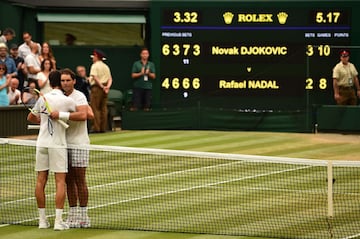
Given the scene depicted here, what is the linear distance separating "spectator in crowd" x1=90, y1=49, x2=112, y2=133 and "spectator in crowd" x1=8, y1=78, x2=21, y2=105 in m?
1.61

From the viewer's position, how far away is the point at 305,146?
2170 centimetres

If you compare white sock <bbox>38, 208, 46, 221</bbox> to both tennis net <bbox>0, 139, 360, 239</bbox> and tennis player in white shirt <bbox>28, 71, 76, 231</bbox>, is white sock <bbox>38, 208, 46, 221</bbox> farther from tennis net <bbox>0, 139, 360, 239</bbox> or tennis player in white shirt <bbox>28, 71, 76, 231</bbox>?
tennis net <bbox>0, 139, 360, 239</bbox>

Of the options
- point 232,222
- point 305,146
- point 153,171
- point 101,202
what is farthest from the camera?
point 305,146

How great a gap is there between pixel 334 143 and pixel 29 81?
6846 millimetres

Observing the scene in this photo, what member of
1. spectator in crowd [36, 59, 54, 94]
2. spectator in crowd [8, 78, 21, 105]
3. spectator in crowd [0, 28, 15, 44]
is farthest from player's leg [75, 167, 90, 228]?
spectator in crowd [0, 28, 15, 44]

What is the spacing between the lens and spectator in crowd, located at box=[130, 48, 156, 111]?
2520 centimetres

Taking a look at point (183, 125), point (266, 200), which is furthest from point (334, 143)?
point (266, 200)

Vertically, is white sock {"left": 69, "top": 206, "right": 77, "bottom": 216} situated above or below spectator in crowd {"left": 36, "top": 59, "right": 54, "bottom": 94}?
below

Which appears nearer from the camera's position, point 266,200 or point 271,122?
point 266,200

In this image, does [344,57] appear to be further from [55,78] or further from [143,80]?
[55,78]

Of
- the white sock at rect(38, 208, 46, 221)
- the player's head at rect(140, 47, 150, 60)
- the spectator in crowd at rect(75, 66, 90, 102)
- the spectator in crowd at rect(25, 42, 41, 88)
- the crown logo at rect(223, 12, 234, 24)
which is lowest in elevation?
the white sock at rect(38, 208, 46, 221)

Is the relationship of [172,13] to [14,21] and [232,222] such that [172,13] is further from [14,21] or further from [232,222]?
[232,222]

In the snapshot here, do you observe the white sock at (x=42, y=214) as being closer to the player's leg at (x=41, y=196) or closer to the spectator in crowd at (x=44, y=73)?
the player's leg at (x=41, y=196)

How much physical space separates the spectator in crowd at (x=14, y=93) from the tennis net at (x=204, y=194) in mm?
3704
